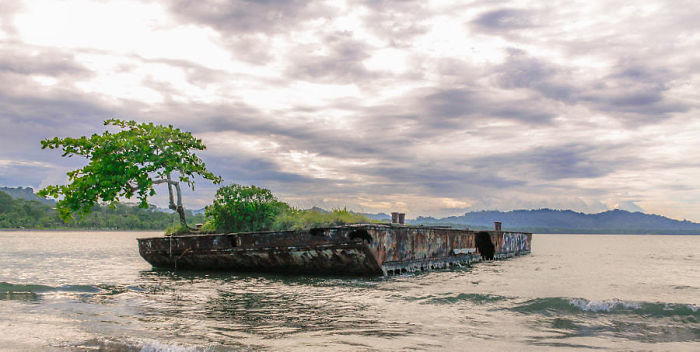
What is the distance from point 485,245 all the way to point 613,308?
19184 millimetres

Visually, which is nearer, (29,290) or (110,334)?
(110,334)

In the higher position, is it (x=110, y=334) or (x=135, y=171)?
(x=135, y=171)

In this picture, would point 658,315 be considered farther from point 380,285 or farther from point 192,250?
point 192,250

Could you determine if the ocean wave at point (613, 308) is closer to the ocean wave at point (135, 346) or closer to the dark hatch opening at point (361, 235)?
the dark hatch opening at point (361, 235)

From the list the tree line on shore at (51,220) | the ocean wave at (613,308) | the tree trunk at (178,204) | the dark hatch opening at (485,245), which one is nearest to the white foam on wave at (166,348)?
the ocean wave at (613,308)

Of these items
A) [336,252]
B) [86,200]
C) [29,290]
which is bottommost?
[29,290]

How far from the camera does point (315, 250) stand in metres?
15.8

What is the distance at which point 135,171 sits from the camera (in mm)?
18578

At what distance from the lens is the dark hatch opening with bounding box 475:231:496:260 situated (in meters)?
28.3

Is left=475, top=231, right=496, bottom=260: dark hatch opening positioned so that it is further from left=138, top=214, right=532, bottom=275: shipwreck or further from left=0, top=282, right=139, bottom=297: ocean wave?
left=0, top=282, right=139, bottom=297: ocean wave

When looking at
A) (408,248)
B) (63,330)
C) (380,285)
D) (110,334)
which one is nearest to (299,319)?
(110,334)

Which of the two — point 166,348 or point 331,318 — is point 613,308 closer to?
point 331,318

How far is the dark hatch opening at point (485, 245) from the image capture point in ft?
92.7

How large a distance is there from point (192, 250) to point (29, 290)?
18.5 feet
